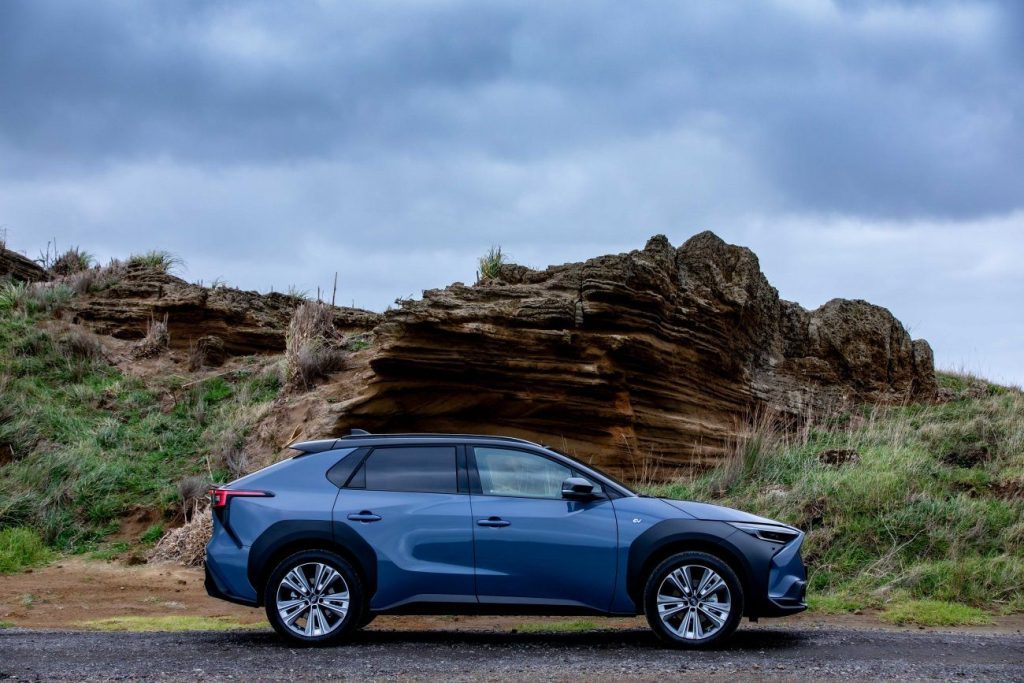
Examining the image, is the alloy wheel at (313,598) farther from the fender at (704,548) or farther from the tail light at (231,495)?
the fender at (704,548)

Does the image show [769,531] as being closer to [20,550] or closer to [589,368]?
[589,368]

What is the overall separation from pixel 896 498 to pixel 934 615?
342 centimetres

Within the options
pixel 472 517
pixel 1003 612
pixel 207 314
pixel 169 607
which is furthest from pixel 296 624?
pixel 207 314

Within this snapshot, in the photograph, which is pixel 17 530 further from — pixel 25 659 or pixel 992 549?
pixel 992 549

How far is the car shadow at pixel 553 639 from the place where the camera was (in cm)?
887

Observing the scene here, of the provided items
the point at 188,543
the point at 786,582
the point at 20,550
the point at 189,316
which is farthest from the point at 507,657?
the point at 189,316

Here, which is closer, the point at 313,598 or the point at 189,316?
the point at 313,598

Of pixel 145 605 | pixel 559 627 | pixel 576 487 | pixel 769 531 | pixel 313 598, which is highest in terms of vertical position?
pixel 576 487

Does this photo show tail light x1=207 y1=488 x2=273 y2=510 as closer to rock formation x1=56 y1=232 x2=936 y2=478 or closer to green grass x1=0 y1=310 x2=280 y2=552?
rock formation x1=56 y1=232 x2=936 y2=478

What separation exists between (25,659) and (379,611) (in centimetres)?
272

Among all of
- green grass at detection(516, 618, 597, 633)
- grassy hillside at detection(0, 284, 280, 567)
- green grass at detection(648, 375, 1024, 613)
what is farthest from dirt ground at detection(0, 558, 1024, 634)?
grassy hillside at detection(0, 284, 280, 567)

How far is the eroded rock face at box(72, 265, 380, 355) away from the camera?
80.2 ft

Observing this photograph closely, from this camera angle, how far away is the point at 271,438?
18.4 m

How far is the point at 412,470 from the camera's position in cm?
891
